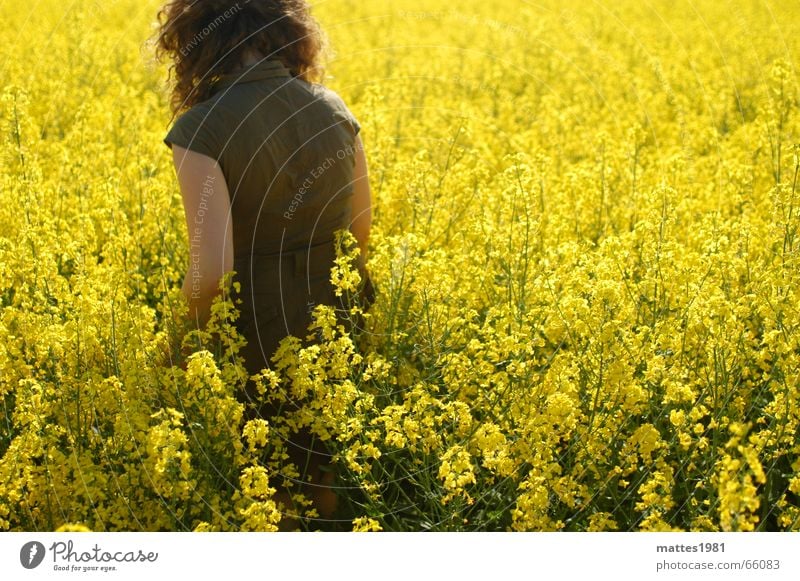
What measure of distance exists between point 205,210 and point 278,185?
0.38 m

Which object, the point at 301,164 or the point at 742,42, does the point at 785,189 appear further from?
the point at 742,42

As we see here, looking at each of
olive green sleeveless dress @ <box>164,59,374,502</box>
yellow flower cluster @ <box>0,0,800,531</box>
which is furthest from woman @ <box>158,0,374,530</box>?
yellow flower cluster @ <box>0,0,800,531</box>

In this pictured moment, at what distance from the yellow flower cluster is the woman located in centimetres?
16

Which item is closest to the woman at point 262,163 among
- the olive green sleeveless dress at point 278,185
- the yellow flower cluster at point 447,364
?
the olive green sleeveless dress at point 278,185

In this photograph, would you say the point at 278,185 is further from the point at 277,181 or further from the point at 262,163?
the point at 262,163

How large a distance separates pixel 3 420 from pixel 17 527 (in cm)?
71

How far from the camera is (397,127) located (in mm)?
7387

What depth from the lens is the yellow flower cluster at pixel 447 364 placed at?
3.43 m

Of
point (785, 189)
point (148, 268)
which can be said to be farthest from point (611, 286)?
point (148, 268)

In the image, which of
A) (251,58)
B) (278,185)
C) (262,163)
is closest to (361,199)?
(278,185)

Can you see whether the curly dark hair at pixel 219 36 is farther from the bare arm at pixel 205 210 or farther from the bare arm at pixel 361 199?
the bare arm at pixel 361 199

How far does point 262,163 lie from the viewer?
13.0ft

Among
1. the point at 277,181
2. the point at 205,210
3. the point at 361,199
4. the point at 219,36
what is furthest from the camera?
the point at 361,199
